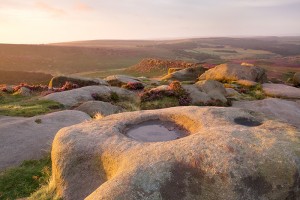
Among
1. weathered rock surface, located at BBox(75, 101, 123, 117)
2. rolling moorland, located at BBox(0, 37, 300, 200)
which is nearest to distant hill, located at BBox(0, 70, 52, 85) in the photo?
weathered rock surface, located at BBox(75, 101, 123, 117)

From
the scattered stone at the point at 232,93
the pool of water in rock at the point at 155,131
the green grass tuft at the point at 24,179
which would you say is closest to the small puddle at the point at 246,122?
the pool of water in rock at the point at 155,131

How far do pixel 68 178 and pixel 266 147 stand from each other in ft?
23.0

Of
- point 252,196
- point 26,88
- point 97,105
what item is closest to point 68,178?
point 252,196

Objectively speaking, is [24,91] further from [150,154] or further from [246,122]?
[150,154]

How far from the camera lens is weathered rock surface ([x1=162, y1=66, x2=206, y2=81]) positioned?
1962 inches

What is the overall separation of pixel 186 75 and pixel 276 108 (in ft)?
78.0

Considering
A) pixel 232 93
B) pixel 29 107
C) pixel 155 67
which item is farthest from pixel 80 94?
pixel 155 67

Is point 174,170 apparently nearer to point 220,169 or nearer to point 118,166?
point 220,169

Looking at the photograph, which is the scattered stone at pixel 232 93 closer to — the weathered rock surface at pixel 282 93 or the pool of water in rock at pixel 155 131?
the weathered rock surface at pixel 282 93

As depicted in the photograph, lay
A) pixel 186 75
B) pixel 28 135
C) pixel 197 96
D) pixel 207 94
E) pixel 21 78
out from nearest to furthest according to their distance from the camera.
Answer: pixel 28 135
pixel 197 96
pixel 207 94
pixel 186 75
pixel 21 78

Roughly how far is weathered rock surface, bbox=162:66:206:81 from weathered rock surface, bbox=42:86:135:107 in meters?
18.2

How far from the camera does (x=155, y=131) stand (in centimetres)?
1337

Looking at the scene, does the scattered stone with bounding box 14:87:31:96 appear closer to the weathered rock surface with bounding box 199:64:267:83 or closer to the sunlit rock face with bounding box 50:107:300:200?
the sunlit rock face with bounding box 50:107:300:200

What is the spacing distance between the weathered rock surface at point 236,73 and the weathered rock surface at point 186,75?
4.49 meters
